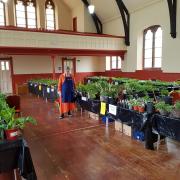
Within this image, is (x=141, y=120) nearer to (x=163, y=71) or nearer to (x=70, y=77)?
(x=70, y=77)

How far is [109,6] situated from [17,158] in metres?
13.9

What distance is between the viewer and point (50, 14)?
16.4 m

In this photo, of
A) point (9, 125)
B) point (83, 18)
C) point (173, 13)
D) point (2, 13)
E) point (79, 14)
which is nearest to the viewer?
point (9, 125)

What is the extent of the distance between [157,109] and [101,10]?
43.3 ft

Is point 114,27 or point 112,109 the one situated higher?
point 114,27

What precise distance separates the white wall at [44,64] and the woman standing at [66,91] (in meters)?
9.30

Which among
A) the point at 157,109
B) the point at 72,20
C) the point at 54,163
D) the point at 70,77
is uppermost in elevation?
the point at 72,20

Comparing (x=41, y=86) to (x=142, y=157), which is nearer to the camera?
(x=142, y=157)

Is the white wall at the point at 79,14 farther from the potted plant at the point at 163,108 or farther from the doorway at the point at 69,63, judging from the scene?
the potted plant at the point at 163,108

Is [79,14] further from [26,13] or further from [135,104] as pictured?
[135,104]

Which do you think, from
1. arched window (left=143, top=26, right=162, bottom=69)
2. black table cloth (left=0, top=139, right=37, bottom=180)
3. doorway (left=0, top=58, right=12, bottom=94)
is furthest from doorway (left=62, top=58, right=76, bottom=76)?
black table cloth (left=0, top=139, right=37, bottom=180)

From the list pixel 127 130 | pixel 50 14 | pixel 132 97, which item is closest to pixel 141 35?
pixel 50 14

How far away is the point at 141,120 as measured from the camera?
167 inches

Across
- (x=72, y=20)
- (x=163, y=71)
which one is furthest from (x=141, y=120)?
(x=72, y=20)
